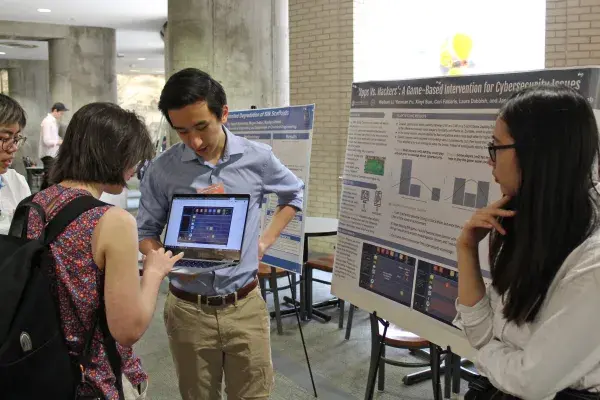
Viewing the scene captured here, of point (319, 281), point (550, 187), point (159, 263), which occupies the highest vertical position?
point (550, 187)

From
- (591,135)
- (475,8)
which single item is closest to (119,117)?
(591,135)

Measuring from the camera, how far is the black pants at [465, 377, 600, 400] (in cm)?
113

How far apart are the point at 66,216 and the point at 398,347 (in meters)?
2.32

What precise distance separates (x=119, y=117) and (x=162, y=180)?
24.7 inches

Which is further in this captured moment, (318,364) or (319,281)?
(319,281)

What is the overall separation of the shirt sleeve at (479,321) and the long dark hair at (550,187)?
20cm

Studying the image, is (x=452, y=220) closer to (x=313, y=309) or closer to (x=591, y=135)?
(x=591, y=135)

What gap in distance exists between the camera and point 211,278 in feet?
6.41

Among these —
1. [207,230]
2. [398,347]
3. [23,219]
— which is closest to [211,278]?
[207,230]

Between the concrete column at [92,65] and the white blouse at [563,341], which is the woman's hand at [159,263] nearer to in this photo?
the white blouse at [563,341]

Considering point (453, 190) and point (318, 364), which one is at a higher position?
point (453, 190)

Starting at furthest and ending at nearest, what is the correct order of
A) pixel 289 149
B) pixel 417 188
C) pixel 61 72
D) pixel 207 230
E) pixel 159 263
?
1. pixel 61 72
2. pixel 289 149
3. pixel 417 188
4. pixel 207 230
5. pixel 159 263

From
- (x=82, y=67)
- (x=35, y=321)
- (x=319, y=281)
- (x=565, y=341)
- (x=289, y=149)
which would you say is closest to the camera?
(x=565, y=341)

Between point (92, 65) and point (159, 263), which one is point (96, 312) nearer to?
point (159, 263)
